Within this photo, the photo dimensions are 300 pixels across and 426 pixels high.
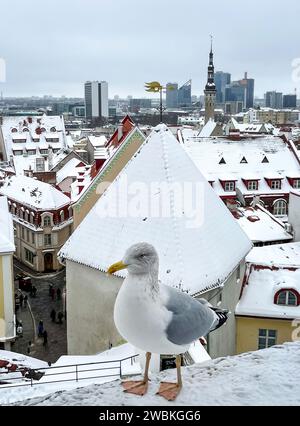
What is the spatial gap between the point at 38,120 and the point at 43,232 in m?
44.9

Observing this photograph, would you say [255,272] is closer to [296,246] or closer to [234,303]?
[234,303]

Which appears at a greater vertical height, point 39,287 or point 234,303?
point 234,303

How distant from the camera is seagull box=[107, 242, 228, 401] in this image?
5.69m

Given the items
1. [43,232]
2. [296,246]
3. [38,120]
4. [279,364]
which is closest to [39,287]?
[43,232]

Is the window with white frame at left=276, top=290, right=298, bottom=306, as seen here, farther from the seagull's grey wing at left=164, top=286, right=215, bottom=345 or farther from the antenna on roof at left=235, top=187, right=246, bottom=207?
the antenna on roof at left=235, top=187, right=246, bottom=207

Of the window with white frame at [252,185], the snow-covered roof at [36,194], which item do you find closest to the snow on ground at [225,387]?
the window with white frame at [252,185]

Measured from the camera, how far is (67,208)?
4384 centimetres

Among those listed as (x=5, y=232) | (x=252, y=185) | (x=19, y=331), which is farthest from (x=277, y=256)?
(x=252, y=185)

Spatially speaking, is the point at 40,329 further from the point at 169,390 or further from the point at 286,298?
the point at 169,390

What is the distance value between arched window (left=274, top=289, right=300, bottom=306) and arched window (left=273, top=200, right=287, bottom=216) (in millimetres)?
22064

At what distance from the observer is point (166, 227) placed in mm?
18438

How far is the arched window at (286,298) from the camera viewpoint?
20656 mm

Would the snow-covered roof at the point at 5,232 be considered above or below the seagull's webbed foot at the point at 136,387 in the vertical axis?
below

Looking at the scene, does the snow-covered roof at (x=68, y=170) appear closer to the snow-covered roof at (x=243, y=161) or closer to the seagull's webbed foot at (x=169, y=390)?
the snow-covered roof at (x=243, y=161)
